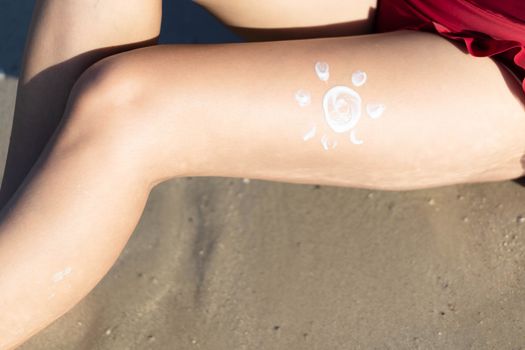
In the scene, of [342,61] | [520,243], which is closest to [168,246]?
[342,61]

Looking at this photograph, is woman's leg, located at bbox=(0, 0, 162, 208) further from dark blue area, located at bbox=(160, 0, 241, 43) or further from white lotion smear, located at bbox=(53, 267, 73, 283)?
dark blue area, located at bbox=(160, 0, 241, 43)

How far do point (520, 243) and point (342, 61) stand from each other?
55 centimetres

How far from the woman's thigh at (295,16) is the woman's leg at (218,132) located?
0.12 meters

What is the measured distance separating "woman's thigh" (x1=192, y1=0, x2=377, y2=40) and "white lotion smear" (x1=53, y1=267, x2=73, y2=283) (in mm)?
467

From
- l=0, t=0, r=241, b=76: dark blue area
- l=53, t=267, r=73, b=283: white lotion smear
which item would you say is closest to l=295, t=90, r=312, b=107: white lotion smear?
l=53, t=267, r=73, b=283: white lotion smear

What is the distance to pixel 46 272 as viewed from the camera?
2.92ft

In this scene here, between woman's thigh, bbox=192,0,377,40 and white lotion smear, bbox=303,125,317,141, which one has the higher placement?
woman's thigh, bbox=192,0,377,40

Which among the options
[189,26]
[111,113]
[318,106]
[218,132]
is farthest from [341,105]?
[189,26]

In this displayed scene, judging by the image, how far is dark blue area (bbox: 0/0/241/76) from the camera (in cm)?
159

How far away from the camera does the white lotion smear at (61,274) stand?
0.90 m

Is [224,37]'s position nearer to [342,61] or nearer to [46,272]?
[342,61]

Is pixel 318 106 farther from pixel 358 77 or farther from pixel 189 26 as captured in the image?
pixel 189 26

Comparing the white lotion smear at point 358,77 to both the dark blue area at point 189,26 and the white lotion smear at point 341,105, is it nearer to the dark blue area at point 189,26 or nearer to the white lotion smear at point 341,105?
the white lotion smear at point 341,105

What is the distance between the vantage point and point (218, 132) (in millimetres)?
935
